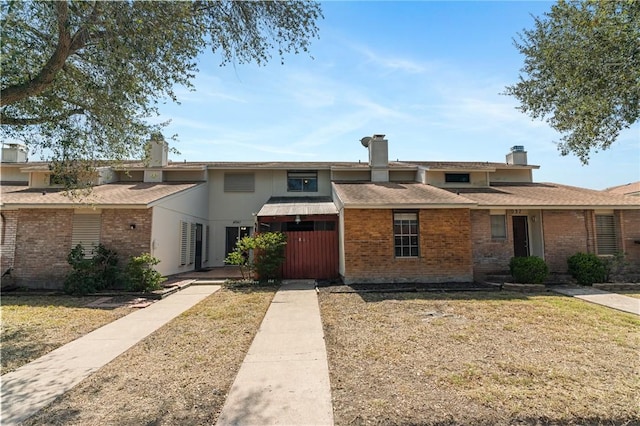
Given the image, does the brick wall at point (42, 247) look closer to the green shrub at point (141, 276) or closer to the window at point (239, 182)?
the green shrub at point (141, 276)

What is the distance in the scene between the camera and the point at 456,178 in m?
17.2

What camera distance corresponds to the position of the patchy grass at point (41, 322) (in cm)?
585

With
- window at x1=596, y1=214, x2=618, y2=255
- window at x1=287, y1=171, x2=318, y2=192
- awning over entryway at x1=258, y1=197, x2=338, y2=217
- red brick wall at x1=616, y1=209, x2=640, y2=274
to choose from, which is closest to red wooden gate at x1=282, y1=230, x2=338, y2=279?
awning over entryway at x1=258, y1=197, x2=338, y2=217

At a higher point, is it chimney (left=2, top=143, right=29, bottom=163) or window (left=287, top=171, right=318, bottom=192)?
chimney (left=2, top=143, right=29, bottom=163)

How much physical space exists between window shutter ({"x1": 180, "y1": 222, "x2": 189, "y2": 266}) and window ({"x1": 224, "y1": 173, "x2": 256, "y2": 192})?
381cm

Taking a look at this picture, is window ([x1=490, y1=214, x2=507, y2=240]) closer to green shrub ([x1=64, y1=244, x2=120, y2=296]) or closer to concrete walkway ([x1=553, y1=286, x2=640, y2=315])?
concrete walkway ([x1=553, y1=286, x2=640, y2=315])

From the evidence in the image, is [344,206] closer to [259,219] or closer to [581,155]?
[259,219]

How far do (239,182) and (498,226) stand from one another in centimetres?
1297

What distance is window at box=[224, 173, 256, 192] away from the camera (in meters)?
18.9

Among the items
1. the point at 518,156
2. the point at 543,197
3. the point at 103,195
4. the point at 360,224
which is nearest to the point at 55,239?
the point at 103,195

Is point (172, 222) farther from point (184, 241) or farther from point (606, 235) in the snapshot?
point (606, 235)

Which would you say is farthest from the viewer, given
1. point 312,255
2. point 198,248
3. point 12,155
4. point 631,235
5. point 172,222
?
point 12,155

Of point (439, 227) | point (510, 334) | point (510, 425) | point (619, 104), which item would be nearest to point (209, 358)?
point (510, 425)

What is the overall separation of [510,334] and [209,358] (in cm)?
552
